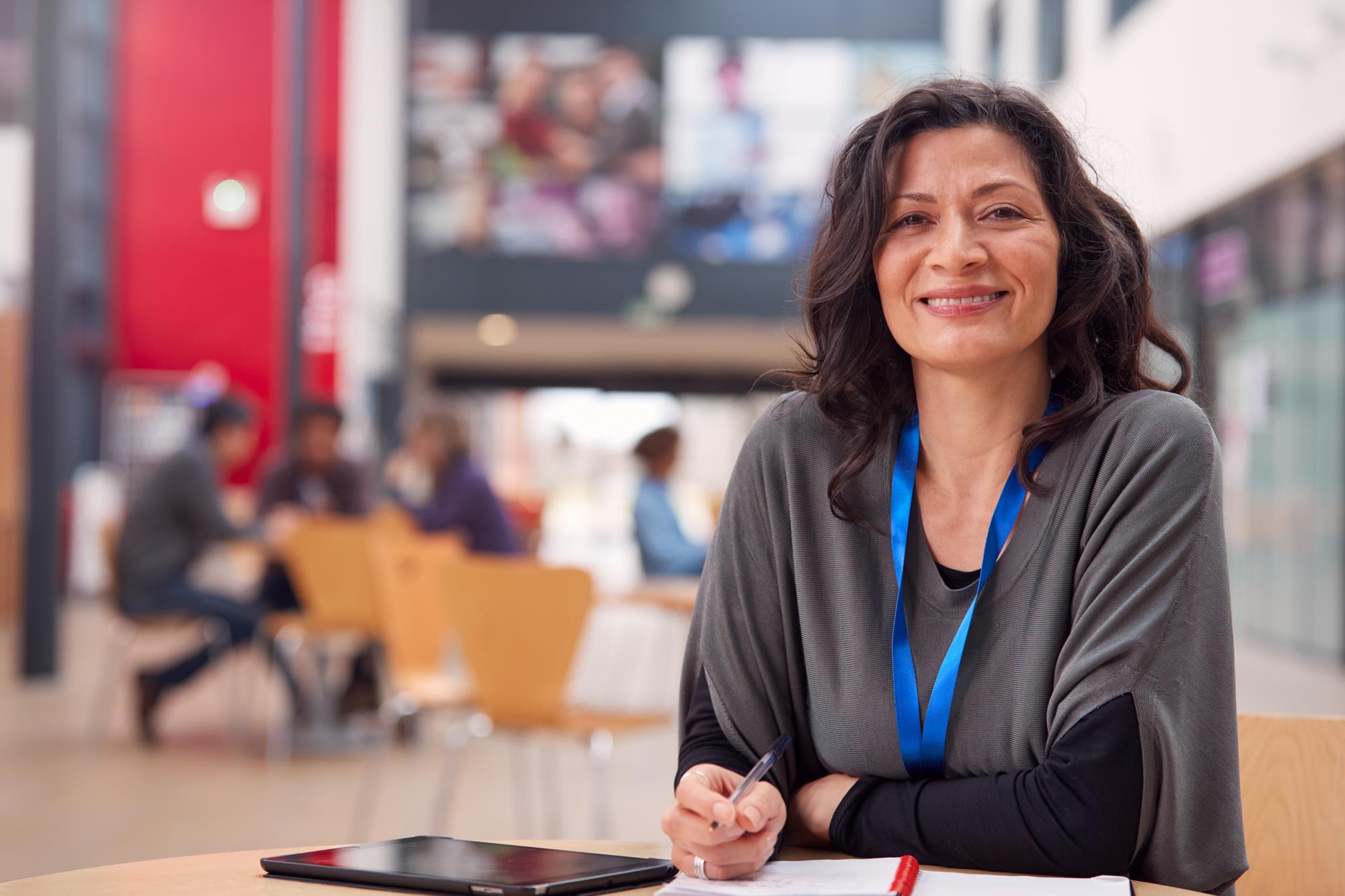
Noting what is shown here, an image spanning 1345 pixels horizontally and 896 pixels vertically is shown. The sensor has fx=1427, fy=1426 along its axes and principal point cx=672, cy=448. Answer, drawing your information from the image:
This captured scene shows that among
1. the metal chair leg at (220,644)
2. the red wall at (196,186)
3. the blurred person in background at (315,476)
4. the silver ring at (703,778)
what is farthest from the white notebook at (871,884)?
the red wall at (196,186)

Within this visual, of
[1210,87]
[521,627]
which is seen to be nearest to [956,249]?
[521,627]

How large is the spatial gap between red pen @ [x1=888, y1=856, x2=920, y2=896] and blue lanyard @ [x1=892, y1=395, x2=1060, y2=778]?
21 centimetres

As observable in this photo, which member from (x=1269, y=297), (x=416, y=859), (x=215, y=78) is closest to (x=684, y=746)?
(x=416, y=859)

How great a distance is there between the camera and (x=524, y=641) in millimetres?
3625

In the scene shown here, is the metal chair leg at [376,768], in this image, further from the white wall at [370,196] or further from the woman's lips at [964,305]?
the white wall at [370,196]

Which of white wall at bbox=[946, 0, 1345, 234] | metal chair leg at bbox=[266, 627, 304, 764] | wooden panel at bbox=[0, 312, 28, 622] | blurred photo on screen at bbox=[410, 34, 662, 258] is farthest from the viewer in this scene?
blurred photo on screen at bbox=[410, 34, 662, 258]

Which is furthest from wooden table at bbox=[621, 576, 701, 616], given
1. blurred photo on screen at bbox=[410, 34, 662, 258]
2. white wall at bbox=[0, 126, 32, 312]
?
blurred photo on screen at bbox=[410, 34, 662, 258]

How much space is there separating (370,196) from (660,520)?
31.7 ft

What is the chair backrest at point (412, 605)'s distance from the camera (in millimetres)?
4156

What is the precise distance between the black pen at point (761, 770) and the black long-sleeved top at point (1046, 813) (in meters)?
0.11

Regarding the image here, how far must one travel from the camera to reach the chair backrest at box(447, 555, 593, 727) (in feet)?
11.8

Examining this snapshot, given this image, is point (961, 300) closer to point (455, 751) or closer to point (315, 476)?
point (455, 751)

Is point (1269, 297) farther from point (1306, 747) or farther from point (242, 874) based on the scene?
point (242, 874)

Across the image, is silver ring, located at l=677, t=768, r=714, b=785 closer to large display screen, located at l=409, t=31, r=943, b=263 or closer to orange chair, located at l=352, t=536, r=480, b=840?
orange chair, located at l=352, t=536, r=480, b=840
